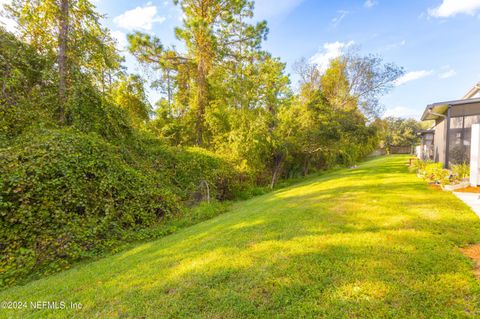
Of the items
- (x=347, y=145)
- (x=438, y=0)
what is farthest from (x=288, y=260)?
(x=347, y=145)

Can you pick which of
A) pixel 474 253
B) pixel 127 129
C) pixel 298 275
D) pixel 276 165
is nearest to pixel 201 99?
pixel 127 129

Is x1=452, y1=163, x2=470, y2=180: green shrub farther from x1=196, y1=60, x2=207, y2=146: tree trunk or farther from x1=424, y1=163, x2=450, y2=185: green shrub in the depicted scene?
x1=196, y1=60, x2=207, y2=146: tree trunk

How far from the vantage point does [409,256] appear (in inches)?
92.8

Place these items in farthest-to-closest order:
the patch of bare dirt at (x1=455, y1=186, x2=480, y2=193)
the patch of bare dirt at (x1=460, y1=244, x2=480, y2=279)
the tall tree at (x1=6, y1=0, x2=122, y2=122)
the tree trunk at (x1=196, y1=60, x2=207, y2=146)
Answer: the tree trunk at (x1=196, y1=60, x2=207, y2=146)
the tall tree at (x1=6, y1=0, x2=122, y2=122)
the patch of bare dirt at (x1=455, y1=186, x2=480, y2=193)
the patch of bare dirt at (x1=460, y1=244, x2=480, y2=279)

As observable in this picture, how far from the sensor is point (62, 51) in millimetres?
5848

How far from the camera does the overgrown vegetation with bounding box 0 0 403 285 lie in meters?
4.07

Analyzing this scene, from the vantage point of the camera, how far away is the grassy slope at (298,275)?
5.76ft

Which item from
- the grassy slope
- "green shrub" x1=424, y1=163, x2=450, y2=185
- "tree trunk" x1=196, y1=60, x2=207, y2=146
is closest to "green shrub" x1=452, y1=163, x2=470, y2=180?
"green shrub" x1=424, y1=163, x2=450, y2=185

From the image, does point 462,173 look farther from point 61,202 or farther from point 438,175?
point 61,202

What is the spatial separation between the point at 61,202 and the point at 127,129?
11.3ft

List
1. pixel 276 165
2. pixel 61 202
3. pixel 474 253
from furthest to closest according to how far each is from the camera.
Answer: pixel 276 165 < pixel 61 202 < pixel 474 253

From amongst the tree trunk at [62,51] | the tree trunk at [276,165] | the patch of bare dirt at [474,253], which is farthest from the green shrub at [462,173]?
the tree trunk at [62,51]

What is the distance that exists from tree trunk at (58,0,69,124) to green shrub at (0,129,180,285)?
3.73 ft

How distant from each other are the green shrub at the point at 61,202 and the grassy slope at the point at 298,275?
75cm
